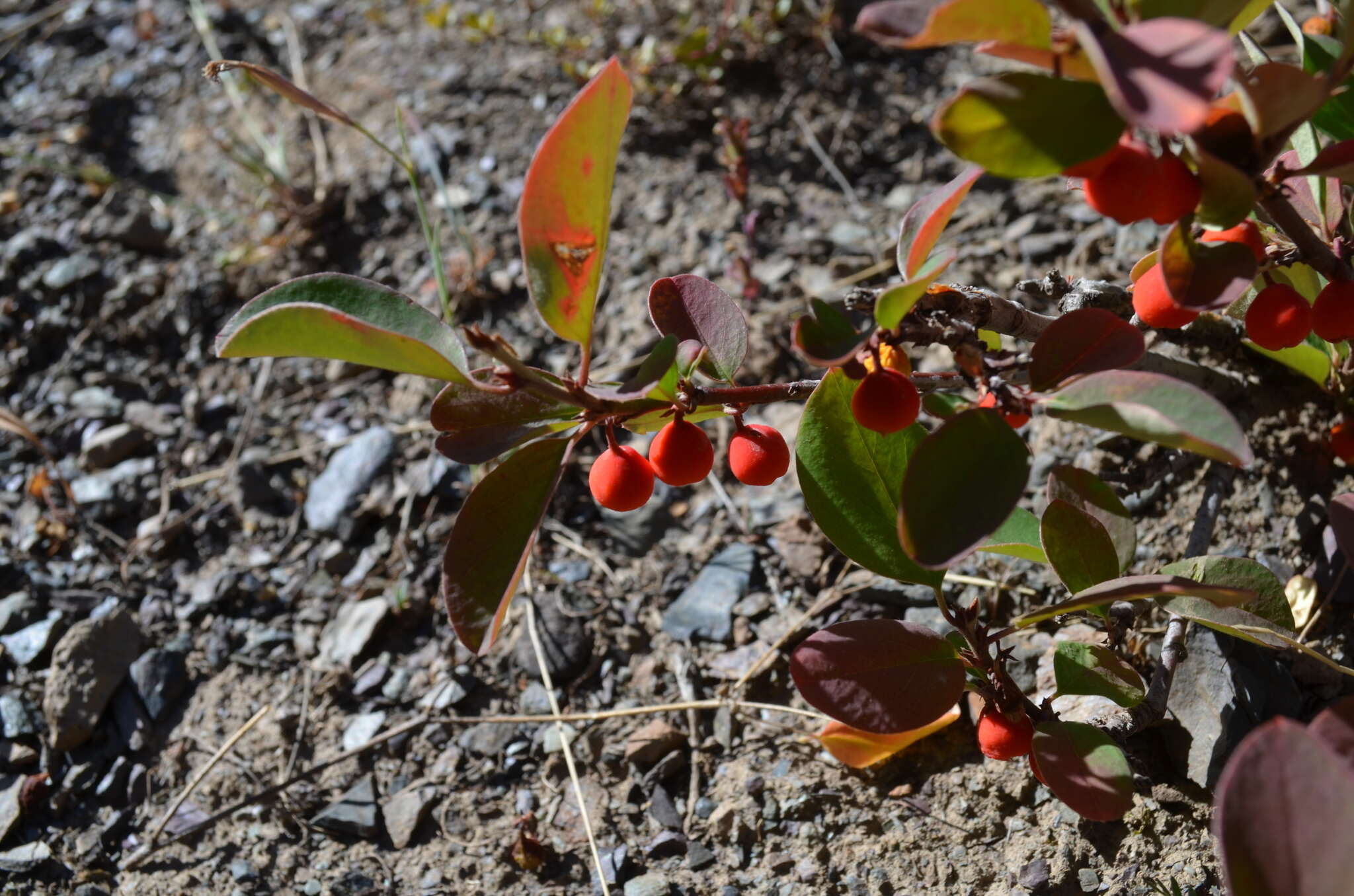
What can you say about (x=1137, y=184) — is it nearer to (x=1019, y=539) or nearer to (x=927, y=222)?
(x=927, y=222)

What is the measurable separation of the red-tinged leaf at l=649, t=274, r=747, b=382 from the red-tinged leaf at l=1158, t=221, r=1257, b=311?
1.65 feet

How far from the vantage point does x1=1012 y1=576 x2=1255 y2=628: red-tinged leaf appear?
3.10ft

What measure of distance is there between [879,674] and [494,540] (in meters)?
0.55

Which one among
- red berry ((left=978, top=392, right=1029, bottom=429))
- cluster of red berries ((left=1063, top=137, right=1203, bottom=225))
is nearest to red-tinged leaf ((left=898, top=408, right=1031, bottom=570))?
red berry ((left=978, top=392, right=1029, bottom=429))

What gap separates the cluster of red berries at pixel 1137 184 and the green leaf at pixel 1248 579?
0.55 m

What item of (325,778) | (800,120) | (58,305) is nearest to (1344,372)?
(800,120)

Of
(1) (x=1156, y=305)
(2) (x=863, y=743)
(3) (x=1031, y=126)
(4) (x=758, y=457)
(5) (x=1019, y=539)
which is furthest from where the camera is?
(2) (x=863, y=743)

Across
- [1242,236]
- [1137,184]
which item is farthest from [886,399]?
[1242,236]

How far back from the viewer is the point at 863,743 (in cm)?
153

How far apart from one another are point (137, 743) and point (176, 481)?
80cm

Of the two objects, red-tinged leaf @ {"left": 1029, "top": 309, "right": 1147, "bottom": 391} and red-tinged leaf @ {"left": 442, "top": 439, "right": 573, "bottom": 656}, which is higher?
red-tinged leaf @ {"left": 1029, "top": 309, "right": 1147, "bottom": 391}

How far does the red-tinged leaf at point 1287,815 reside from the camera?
75 centimetres

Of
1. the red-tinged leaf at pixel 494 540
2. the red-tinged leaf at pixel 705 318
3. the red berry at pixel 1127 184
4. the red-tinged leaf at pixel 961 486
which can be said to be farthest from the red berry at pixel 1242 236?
the red-tinged leaf at pixel 494 540

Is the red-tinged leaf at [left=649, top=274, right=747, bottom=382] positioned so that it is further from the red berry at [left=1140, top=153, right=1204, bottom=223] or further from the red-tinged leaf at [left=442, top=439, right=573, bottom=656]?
the red berry at [left=1140, top=153, right=1204, bottom=223]
